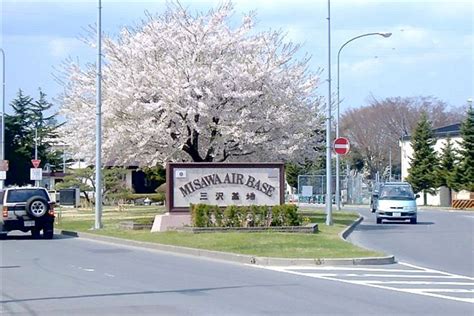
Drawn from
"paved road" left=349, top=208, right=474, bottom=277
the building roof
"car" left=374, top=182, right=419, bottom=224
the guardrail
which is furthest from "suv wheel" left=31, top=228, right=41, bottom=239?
the building roof

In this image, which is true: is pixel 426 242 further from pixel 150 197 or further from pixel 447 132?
pixel 447 132

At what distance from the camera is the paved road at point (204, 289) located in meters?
13.2

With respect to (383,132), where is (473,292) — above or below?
below

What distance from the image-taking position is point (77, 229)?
3375 centimetres

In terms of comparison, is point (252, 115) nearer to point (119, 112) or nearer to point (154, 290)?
point (119, 112)

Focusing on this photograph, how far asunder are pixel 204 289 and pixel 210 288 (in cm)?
18

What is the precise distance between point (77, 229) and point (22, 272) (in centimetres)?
1521

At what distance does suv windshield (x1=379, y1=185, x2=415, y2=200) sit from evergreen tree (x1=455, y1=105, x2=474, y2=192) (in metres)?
27.3

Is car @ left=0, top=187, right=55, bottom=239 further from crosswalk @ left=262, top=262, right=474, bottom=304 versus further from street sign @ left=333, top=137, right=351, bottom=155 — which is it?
crosswalk @ left=262, top=262, right=474, bottom=304

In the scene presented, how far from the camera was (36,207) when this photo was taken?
29172 mm

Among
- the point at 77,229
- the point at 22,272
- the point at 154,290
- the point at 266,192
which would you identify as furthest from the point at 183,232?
the point at 154,290

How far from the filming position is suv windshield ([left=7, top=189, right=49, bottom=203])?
29.8m

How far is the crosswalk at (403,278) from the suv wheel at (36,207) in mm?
11646

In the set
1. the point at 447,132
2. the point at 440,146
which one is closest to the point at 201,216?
the point at 447,132
